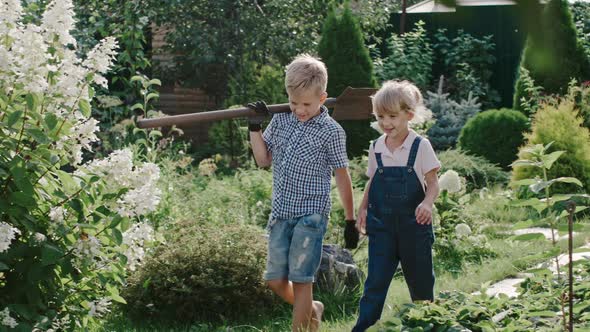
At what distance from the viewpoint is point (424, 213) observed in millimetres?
3336

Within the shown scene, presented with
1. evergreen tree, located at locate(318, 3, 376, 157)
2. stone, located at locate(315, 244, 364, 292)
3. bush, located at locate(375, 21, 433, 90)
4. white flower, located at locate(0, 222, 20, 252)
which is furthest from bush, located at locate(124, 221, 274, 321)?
bush, located at locate(375, 21, 433, 90)

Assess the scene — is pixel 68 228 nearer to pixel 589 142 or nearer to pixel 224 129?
pixel 589 142

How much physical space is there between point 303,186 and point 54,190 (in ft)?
3.41

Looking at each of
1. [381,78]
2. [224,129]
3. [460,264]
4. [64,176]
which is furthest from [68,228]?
[381,78]

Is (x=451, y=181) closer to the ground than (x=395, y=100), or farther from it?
closer to the ground

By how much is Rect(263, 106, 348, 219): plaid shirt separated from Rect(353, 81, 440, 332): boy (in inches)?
7.3

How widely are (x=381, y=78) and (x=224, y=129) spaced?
9.69 ft

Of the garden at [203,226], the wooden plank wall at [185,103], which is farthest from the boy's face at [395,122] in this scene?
the wooden plank wall at [185,103]

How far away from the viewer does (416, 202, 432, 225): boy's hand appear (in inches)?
132

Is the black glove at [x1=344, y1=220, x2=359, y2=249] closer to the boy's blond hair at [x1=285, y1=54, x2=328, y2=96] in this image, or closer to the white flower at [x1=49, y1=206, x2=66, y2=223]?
the boy's blond hair at [x1=285, y1=54, x2=328, y2=96]

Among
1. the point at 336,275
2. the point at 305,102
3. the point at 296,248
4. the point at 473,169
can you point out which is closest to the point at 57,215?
the point at 296,248

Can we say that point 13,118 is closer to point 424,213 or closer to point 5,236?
point 5,236

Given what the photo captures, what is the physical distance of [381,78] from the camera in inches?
487

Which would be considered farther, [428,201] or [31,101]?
[428,201]
